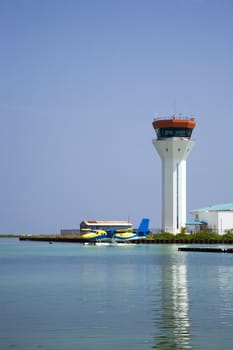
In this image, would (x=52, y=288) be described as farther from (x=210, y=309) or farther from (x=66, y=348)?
(x=66, y=348)

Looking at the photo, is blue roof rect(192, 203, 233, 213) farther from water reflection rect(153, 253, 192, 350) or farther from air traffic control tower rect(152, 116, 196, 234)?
water reflection rect(153, 253, 192, 350)

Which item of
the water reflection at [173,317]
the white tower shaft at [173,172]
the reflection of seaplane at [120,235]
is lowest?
the water reflection at [173,317]

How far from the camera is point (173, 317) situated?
123 ft

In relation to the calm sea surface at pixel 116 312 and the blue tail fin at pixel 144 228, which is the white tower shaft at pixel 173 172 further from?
the calm sea surface at pixel 116 312

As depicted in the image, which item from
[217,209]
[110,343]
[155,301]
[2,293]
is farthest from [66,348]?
[217,209]

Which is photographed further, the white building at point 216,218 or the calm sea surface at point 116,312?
the white building at point 216,218

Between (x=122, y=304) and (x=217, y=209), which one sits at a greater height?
(x=217, y=209)

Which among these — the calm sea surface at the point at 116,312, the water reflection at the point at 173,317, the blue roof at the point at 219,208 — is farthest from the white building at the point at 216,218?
the water reflection at the point at 173,317

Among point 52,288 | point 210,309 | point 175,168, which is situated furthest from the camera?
point 175,168

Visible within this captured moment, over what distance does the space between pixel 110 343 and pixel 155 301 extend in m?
14.1

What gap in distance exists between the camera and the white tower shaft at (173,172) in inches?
6019

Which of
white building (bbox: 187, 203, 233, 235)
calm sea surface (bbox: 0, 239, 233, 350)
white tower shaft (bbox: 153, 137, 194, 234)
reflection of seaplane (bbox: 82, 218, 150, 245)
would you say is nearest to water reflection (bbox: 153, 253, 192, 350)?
calm sea surface (bbox: 0, 239, 233, 350)

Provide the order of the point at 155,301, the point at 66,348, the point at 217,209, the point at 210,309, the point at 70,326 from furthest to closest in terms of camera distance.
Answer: the point at 217,209 → the point at 155,301 → the point at 210,309 → the point at 70,326 → the point at 66,348

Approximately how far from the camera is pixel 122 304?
42938 millimetres
